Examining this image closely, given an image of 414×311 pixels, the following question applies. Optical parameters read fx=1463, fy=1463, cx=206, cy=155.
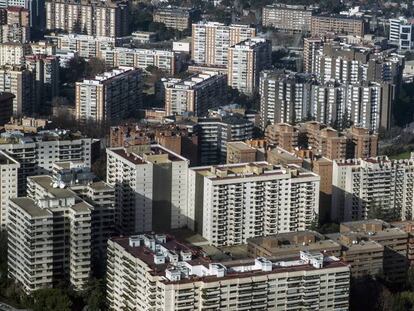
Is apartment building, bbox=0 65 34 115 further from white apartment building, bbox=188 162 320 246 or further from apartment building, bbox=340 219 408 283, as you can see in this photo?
apartment building, bbox=340 219 408 283

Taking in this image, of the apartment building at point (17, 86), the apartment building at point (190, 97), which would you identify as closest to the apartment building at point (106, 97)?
the apartment building at point (190, 97)

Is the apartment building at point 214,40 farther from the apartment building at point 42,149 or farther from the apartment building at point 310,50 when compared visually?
the apartment building at point 42,149

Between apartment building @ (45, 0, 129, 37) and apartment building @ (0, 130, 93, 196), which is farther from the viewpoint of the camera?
apartment building @ (45, 0, 129, 37)

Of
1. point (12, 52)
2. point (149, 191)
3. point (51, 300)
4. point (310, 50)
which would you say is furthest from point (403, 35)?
point (51, 300)

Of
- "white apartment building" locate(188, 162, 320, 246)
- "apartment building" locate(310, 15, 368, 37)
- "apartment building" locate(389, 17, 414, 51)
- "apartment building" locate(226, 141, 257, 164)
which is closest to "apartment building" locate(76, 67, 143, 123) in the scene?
"apartment building" locate(226, 141, 257, 164)

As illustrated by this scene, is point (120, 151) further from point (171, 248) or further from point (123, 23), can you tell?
point (123, 23)

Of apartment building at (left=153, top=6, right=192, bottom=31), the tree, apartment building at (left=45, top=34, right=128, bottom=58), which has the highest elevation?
apartment building at (left=153, top=6, right=192, bottom=31)
